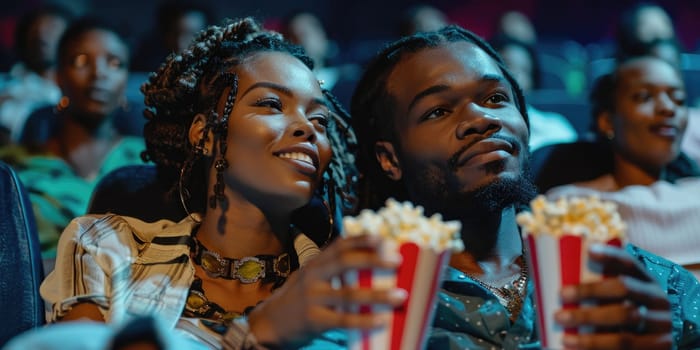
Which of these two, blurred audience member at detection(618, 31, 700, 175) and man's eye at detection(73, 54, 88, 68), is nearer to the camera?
man's eye at detection(73, 54, 88, 68)

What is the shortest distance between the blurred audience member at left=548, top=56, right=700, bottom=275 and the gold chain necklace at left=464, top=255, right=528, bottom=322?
26.8 inches

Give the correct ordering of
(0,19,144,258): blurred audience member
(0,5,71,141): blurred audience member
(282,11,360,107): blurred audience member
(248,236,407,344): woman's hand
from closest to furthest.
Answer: (248,236,407,344): woman's hand → (0,19,144,258): blurred audience member → (0,5,71,141): blurred audience member → (282,11,360,107): blurred audience member

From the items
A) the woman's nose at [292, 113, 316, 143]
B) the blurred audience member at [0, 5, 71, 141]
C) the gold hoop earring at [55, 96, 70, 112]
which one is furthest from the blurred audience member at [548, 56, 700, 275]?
the blurred audience member at [0, 5, 71, 141]

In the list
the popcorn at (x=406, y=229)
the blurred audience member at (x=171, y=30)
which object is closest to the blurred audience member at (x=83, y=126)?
the blurred audience member at (x=171, y=30)

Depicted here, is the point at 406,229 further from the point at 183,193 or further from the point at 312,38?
the point at 312,38

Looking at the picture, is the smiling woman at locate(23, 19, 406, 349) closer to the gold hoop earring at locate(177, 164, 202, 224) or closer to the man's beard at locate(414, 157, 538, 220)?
the gold hoop earring at locate(177, 164, 202, 224)

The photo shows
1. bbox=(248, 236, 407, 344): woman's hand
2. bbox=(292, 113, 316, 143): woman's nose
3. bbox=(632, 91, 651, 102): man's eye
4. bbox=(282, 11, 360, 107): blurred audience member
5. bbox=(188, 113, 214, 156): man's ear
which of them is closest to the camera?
bbox=(248, 236, 407, 344): woman's hand

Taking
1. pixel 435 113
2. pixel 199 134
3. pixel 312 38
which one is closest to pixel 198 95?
pixel 199 134

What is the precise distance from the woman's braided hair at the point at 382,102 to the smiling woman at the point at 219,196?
96mm

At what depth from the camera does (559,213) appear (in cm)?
126

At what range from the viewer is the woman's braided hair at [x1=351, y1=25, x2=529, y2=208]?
7.06 feet

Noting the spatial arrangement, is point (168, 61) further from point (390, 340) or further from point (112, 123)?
point (112, 123)

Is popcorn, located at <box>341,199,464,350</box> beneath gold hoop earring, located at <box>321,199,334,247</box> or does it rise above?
beneath

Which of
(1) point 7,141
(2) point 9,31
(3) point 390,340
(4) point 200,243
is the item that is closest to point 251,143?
(4) point 200,243
